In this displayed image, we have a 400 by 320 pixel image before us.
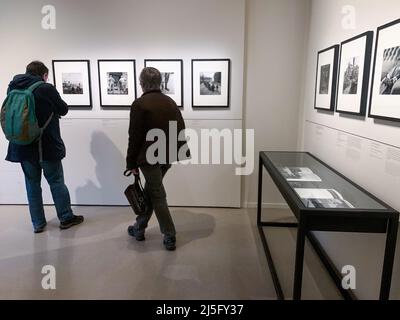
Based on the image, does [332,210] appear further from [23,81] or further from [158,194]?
[23,81]

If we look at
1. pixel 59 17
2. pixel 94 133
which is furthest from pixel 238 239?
pixel 59 17

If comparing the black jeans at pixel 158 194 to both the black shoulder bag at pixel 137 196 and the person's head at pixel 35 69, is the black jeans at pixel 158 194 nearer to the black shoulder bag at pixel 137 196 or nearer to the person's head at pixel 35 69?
the black shoulder bag at pixel 137 196

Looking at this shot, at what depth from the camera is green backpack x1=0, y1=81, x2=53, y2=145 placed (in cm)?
280

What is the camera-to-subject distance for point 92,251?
9.17ft

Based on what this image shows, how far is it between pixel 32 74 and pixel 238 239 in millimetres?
2523

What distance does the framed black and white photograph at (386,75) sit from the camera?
1.65 meters

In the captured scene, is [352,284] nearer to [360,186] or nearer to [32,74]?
[360,186]

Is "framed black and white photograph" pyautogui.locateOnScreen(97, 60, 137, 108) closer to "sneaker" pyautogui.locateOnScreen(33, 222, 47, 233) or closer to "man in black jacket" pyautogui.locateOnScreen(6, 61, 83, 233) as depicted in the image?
"man in black jacket" pyautogui.locateOnScreen(6, 61, 83, 233)

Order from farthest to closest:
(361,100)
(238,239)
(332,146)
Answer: (238,239) < (332,146) < (361,100)

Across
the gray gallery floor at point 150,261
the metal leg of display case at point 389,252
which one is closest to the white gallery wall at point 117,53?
the gray gallery floor at point 150,261

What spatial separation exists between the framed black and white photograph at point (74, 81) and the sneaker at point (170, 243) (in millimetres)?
1928

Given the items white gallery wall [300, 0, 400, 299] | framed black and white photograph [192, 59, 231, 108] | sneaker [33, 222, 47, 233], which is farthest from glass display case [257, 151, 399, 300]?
sneaker [33, 222, 47, 233]

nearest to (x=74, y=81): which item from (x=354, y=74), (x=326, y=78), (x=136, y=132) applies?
(x=136, y=132)

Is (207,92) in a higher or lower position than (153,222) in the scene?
higher
